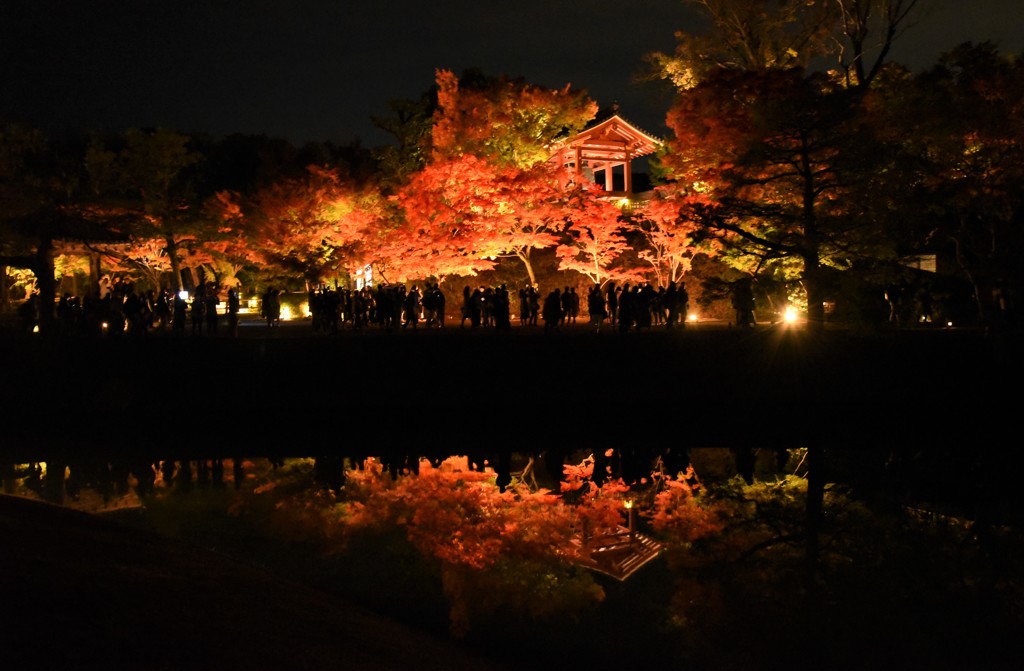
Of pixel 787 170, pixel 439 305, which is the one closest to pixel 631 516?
pixel 787 170

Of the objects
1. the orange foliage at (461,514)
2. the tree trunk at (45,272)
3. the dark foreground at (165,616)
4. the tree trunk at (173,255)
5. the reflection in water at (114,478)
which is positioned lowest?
the orange foliage at (461,514)

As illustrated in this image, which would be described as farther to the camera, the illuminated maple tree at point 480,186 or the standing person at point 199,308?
the illuminated maple tree at point 480,186

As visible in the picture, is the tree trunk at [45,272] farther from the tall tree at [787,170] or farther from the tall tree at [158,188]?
the tall tree at [787,170]

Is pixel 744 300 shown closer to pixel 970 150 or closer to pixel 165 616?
pixel 970 150

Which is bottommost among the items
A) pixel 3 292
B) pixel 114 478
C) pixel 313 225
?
pixel 114 478

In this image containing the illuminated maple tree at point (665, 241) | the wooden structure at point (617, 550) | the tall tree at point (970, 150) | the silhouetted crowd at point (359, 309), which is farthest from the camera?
the illuminated maple tree at point (665, 241)

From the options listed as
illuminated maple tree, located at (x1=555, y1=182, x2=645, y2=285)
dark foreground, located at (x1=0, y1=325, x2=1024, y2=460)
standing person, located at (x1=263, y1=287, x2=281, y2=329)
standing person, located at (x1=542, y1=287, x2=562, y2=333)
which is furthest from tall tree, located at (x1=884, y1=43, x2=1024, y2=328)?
standing person, located at (x1=263, y1=287, x2=281, y2=329)

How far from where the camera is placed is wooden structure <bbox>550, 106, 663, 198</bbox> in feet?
112

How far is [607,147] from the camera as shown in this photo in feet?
118

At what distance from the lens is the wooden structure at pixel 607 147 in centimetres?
3416

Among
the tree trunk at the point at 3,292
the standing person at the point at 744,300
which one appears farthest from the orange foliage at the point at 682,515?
the tree trunk at the point at 3,292

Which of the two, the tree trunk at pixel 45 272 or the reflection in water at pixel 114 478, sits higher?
the tree trunk at pixel 45 272

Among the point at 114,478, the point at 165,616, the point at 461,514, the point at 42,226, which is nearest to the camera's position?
the point at 165,616

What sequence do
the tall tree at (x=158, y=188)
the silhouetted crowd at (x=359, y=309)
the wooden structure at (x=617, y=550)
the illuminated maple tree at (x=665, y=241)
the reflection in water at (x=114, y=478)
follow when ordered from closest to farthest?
the wooden structure at (x=617, y=550), the reflection in water at (x=114, y=478), the silhouetted crowd at (x=359, y=309), the illuminated maple tree at (x=665, y=241), the tall tree at (x=158, y=188)
